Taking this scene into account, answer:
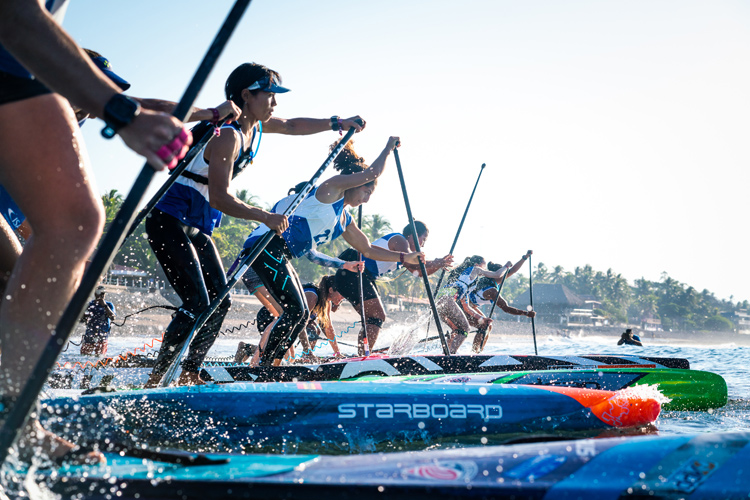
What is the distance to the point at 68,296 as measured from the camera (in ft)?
5.09

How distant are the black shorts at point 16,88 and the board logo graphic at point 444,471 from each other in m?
1.36

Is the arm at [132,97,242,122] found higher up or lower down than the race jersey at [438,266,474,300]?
higher up

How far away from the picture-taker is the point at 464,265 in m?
10.3

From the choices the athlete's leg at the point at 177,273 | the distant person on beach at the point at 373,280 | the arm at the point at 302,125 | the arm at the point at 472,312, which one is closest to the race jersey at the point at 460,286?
the arm at the point at 472,312

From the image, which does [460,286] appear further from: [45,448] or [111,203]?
[111,203]

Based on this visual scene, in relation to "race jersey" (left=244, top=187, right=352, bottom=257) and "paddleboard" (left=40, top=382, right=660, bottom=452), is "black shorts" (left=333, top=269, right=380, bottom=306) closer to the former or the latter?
"race jersey" (left=244, top=187, right=352, bottom=257)

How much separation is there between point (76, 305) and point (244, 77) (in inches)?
102

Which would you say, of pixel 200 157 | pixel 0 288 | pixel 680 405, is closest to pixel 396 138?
pixel 200 157

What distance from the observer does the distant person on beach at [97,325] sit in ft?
29.6

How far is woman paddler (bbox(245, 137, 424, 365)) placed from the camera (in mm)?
4328

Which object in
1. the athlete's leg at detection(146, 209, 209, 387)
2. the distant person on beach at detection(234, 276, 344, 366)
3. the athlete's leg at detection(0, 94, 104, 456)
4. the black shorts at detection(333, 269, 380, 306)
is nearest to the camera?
the athlete's leg at detection(0, 94, 104, 456)

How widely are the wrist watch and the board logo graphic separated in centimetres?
110

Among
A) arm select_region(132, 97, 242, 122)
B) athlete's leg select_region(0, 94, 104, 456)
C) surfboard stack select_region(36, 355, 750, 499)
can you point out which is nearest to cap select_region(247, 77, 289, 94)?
arm select_region(132, 97, 242, 122)

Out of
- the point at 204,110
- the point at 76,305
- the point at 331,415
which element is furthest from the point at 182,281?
the point at 76,305
